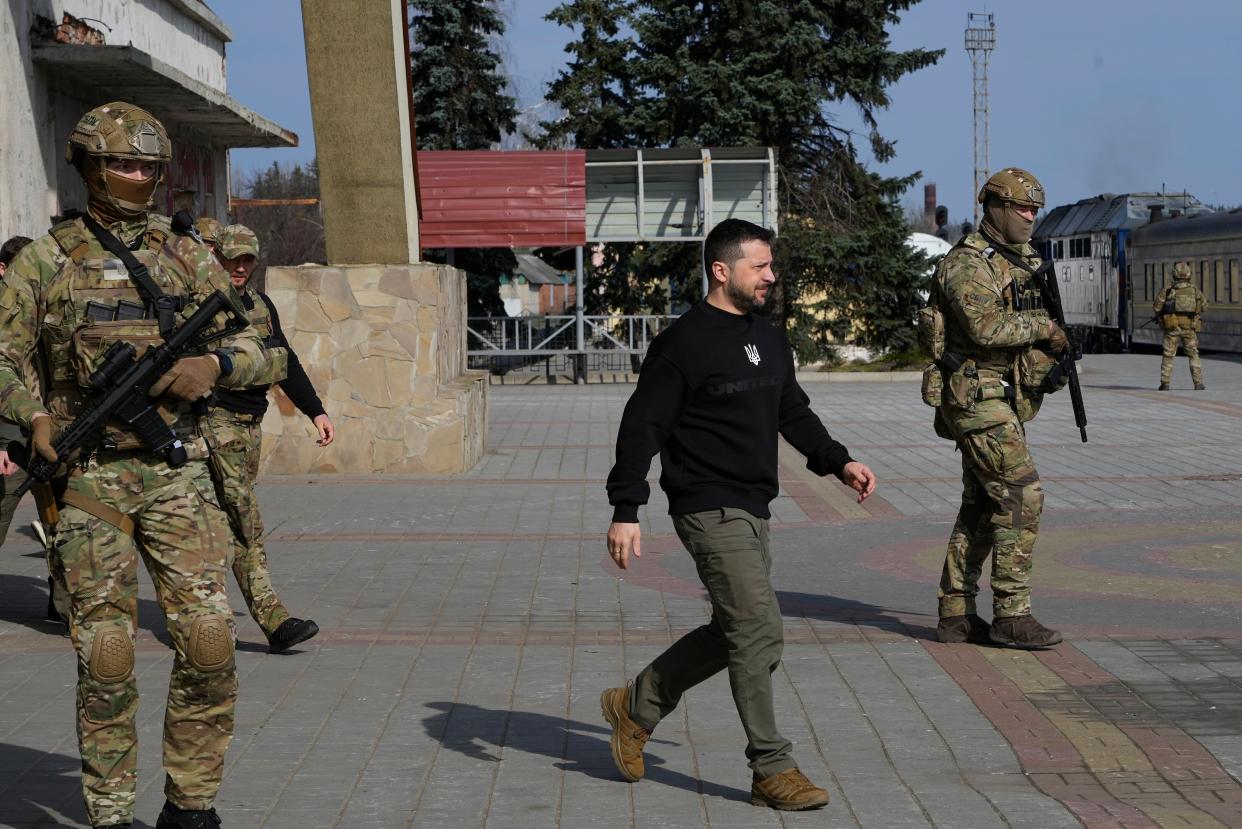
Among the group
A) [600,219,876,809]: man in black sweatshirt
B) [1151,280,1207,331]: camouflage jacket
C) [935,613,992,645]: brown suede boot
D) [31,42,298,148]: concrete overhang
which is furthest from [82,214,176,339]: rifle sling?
[1151,280,1207,331]: camouflage jacket

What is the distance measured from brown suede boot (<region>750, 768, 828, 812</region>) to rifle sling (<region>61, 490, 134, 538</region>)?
6.58ft

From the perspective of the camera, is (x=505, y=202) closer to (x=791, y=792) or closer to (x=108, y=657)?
(x=791, y=792)

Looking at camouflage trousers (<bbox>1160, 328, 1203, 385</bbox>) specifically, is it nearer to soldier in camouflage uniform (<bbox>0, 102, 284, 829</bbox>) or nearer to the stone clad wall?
the stone clad wall

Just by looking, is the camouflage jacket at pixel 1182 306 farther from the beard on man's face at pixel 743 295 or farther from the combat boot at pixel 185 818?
the combat boot at pixel 185 818

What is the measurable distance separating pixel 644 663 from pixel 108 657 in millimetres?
3051

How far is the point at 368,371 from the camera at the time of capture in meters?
14.3

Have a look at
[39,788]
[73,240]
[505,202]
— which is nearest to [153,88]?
[39,788]

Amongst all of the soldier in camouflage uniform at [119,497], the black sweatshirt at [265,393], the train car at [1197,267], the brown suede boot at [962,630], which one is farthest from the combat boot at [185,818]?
the train car at [1197,267]

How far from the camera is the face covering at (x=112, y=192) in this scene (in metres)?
4.74

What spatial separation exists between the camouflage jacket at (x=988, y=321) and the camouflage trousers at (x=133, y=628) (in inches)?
149

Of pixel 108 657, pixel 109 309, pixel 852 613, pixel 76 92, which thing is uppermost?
pixel 76 92

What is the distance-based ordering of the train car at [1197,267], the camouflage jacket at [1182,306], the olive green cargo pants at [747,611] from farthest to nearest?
the train car at [1197,267] < the camouflage jacket at [1182,306] < the olive green cargo pants at [747,611]

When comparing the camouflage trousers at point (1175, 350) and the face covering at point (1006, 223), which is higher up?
the face covering at point (1006, 223)

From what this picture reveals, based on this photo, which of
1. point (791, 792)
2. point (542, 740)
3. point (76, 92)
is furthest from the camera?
point (76, 92)
